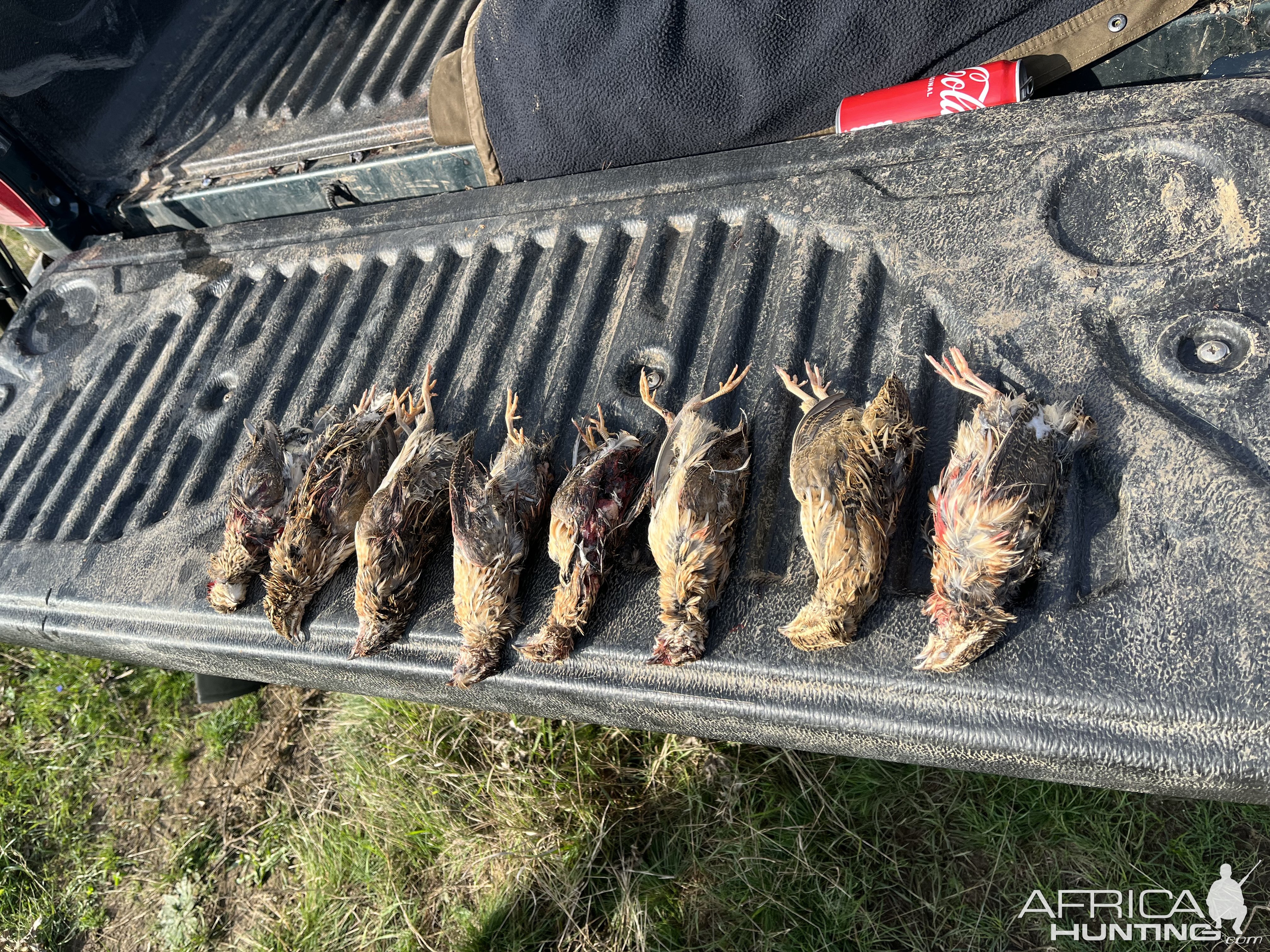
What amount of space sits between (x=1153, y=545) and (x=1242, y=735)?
463 millimetres

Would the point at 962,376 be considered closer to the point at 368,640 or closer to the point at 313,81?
the point at 368,640

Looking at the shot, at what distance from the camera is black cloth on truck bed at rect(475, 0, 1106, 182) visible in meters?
2.88

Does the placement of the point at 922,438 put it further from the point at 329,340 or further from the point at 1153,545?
the point at 329,340

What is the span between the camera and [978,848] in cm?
328

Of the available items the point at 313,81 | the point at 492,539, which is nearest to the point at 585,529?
the point at 492,539

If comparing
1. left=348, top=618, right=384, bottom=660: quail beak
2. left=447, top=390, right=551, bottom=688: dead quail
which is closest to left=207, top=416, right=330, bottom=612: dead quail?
left=348, top=618, right=384, bottom=660: quail beak

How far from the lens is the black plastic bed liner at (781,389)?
2.02 meters

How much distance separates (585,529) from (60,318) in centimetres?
326

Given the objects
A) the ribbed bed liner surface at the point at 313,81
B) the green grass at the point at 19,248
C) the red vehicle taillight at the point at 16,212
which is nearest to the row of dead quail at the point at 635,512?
the ribbed bed liner surface at the point at 313,81

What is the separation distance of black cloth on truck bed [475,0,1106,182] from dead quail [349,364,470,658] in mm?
1231

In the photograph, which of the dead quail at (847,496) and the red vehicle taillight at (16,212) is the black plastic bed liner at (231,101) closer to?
the red vehicle taillight at (16,212)

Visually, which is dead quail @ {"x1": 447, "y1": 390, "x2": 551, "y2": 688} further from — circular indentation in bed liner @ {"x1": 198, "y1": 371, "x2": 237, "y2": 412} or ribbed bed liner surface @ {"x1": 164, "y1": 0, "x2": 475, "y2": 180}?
ribbed bed liner surface @ {"x1": 164, "y1": 0, "x2": 475, "y2": 180}

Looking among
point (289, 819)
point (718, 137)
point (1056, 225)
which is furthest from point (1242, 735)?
point (289, 819)

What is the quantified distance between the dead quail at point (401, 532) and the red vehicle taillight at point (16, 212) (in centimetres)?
266
